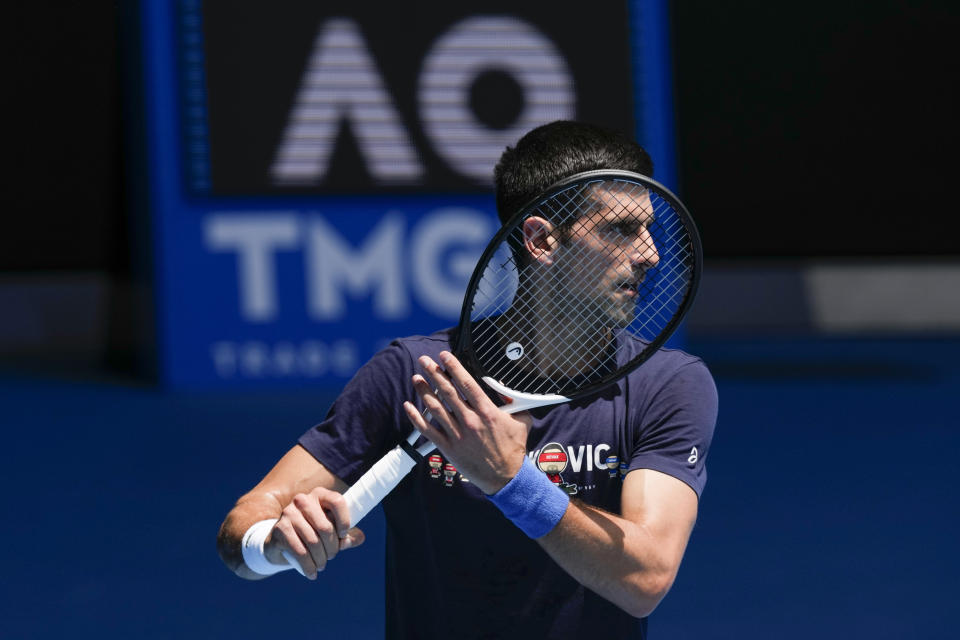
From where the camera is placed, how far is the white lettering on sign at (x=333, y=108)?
654cm

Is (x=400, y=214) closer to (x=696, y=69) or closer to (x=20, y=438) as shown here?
(x=20, y=438)

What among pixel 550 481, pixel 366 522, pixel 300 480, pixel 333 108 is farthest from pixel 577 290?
pixel 333 108

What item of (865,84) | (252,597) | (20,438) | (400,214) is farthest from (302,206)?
(865,84)

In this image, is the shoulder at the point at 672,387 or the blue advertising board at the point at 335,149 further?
the blue advertising board at the point at 335,149

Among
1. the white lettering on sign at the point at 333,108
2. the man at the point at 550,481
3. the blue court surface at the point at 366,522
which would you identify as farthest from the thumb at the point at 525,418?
the white lettering on sign at the point at 333,108

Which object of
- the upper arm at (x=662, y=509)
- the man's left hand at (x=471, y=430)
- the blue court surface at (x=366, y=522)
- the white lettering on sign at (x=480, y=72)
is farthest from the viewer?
the white lettering on sign at (x=480, y=72)

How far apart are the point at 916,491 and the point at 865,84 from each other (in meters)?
5.76

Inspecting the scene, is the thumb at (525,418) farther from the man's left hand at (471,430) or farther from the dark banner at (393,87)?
the dark banner at (393,87)

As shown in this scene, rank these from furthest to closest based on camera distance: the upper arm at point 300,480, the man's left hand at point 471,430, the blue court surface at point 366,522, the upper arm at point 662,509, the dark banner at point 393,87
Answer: the dark banner at point 393,87
the blue court surface at point 366,522
the upper arm at point 300,480
the upper arm at point 662,509
the man's left hand at point 471,430

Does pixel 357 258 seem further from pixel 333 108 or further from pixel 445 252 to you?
pixel 333 108

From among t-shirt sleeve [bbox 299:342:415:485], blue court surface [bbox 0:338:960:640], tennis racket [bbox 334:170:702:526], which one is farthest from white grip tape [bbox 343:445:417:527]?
blue court surface [bbox 0:338:960:640]

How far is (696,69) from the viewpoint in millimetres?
9664

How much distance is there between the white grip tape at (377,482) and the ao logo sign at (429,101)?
5.13 m

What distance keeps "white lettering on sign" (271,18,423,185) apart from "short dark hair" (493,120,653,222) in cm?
507
